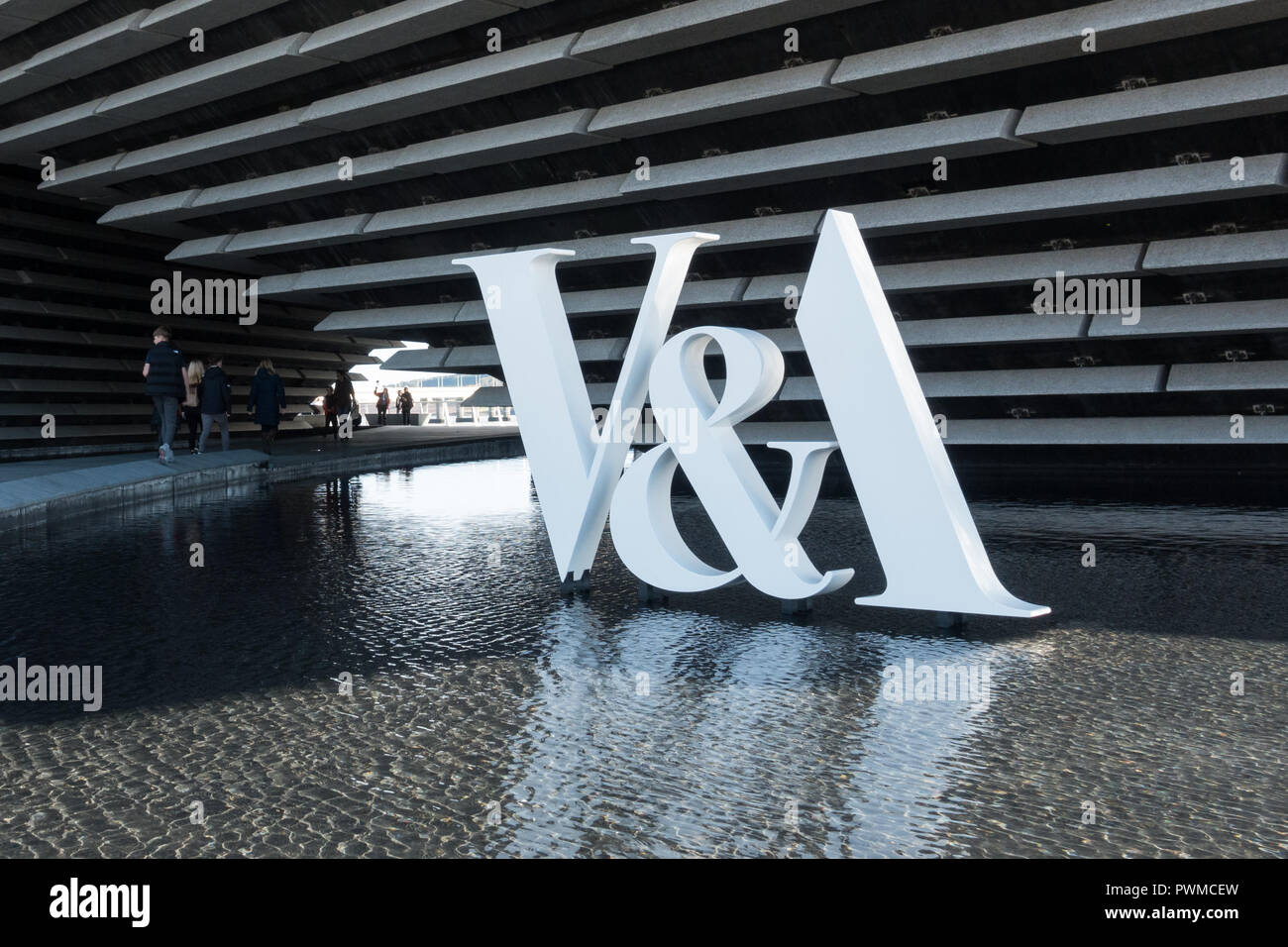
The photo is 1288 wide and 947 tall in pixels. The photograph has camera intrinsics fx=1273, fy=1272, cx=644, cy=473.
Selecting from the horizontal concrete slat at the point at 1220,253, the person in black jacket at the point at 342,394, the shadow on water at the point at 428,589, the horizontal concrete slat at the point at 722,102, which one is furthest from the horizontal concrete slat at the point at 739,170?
the person in black jacket at the point at 342,394

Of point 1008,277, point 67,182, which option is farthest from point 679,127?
point 67,182

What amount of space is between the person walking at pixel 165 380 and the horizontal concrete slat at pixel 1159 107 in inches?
359

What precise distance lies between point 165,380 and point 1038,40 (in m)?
9.55

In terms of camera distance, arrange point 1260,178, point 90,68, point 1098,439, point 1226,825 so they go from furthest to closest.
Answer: point 90,68
point 1098,439
point 1260,178
point 1226,825

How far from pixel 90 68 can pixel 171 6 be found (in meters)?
2.19

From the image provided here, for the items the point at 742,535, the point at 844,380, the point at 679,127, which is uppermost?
the point at 679,127

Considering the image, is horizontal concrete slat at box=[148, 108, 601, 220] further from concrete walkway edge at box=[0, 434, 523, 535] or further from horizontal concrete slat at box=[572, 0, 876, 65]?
concrete walkway edge at box=[0, 434, 523, 535]

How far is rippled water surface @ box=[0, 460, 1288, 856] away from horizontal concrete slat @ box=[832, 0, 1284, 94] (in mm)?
3220

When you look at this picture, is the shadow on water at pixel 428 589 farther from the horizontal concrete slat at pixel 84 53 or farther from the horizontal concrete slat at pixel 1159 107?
the horizontal concrete slat at pixel 84 53

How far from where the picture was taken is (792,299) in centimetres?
1139

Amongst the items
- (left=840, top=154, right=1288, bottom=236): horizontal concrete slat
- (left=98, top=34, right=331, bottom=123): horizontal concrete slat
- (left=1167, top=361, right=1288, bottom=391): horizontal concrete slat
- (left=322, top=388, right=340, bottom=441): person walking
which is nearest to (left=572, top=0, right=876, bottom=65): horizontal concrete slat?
(left=840, top=154, right=1288, bottom=236): horizontal concrete slat

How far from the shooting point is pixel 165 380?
44.5 ft

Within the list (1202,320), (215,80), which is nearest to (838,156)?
(1202,320)

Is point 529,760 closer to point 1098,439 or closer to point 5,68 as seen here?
point 1098,439
